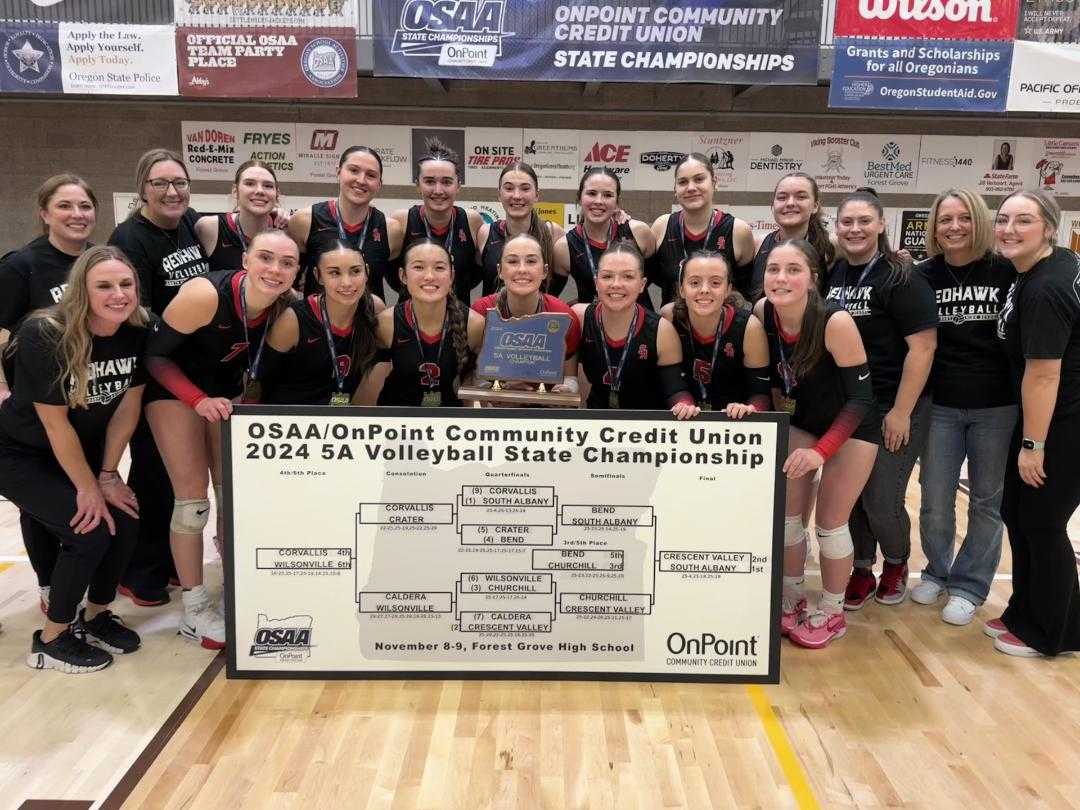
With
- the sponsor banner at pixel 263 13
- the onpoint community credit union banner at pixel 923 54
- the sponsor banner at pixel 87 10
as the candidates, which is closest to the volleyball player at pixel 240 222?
the sponsor banner at pixel 263 13

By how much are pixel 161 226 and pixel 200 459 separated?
110 cm

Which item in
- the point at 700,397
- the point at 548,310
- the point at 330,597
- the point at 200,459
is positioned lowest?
the point at 330,597

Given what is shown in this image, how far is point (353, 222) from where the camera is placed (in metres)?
3.86

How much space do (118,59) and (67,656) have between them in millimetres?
6327

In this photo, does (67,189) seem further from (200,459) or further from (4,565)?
(4,565)

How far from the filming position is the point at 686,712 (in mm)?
2758

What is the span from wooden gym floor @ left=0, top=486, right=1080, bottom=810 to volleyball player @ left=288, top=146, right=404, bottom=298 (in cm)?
180

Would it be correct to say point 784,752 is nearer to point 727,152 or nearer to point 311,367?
point 311,367

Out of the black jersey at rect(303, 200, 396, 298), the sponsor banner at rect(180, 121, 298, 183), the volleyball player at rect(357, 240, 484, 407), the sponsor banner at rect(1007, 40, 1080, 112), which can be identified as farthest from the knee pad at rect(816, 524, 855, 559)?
the sponsor banner at rect(180, 121, 298, 183)

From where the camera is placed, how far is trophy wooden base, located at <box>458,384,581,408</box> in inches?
113

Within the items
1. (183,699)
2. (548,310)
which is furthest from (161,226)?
(183,699)

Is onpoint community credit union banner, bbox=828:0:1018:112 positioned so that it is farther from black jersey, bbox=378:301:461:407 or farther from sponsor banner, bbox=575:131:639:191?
black jersey, bbox=378:301:461:407

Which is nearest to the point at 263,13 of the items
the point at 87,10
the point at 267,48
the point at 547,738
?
the point at 267,48

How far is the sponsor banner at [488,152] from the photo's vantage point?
28.6 feet
